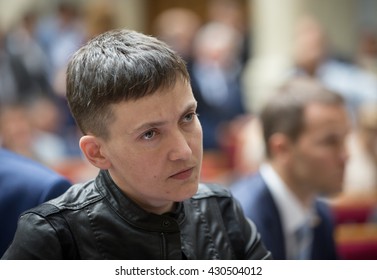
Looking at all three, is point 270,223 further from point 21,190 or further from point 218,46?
point 218,46

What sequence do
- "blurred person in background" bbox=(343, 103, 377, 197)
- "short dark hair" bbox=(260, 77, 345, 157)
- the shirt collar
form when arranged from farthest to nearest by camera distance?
"blurred person in background" bbox=(343, 103, 377, 197), "short dark hair" bbox=(260, 77, 345, 157), the shirt collar

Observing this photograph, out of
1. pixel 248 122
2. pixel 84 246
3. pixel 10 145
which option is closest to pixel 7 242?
pixel 84 246

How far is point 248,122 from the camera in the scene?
15.9ft

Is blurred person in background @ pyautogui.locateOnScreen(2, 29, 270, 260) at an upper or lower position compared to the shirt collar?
upper

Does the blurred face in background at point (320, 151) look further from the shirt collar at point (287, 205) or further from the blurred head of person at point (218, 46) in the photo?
the blurred head of person at point (218, 46)

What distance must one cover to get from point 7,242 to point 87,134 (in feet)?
1.14

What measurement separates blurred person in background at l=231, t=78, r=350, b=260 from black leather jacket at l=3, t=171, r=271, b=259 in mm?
375

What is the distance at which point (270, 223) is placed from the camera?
173 cm

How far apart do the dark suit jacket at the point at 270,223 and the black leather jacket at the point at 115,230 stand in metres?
0.34

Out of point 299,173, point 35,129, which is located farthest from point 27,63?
point 299,173

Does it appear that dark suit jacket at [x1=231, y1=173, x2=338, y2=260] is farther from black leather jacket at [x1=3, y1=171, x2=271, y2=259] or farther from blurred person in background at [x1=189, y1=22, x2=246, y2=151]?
blurred person in background at [x1=189, y1=22, x2=246, y2=151]

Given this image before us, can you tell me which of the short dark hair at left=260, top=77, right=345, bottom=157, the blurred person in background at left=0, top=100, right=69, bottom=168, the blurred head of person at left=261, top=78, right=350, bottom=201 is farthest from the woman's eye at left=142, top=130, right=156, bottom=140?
the blurred person in background at left=0, top=100, right=69, bottom=168

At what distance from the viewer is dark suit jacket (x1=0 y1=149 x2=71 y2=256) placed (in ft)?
4.69

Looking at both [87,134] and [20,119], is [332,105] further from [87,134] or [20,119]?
[20,119]
